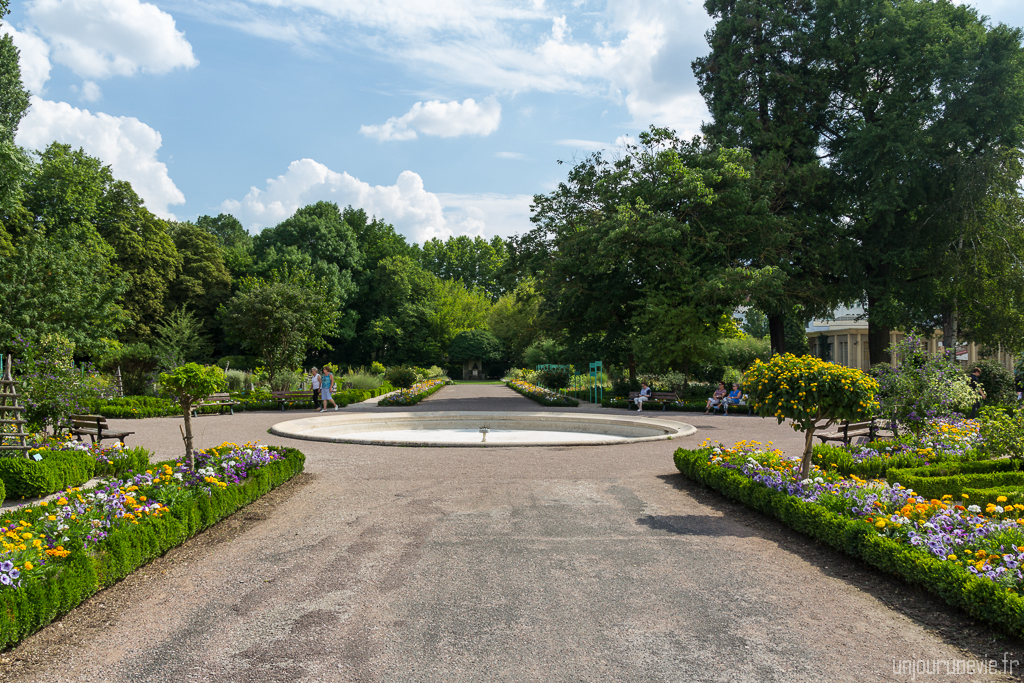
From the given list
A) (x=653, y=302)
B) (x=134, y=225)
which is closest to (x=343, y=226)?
(x=134, y=225)

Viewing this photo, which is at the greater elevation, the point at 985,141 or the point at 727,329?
the point at 985,141

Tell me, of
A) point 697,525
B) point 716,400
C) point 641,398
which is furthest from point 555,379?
point 697,525

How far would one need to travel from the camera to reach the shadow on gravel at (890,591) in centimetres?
377

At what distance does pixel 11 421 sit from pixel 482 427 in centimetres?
927

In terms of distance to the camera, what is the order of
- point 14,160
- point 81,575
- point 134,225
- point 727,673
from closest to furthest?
point 727,673
point 81,575
point 14,160
point 134,225

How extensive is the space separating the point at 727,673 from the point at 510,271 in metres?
25.0

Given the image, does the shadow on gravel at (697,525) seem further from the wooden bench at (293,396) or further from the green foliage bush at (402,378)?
the green foliage bush at (402,378)

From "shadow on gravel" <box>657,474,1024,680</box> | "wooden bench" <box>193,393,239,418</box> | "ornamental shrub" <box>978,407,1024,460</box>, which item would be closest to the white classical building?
"ornamental shrub" <box>978,407,1024,460</box>

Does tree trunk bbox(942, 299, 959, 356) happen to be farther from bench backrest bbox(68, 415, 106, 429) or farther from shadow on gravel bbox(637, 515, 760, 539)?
bench backrest bbox(68, 415, 106, 429)

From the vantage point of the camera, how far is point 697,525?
21.2ft

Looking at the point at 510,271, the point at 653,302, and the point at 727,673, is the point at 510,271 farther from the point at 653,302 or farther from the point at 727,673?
the point at 727,673

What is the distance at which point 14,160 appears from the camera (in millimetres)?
19609

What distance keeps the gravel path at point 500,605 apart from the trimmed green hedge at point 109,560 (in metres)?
0.12

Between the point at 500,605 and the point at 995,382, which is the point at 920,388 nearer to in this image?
the point at 500,605
